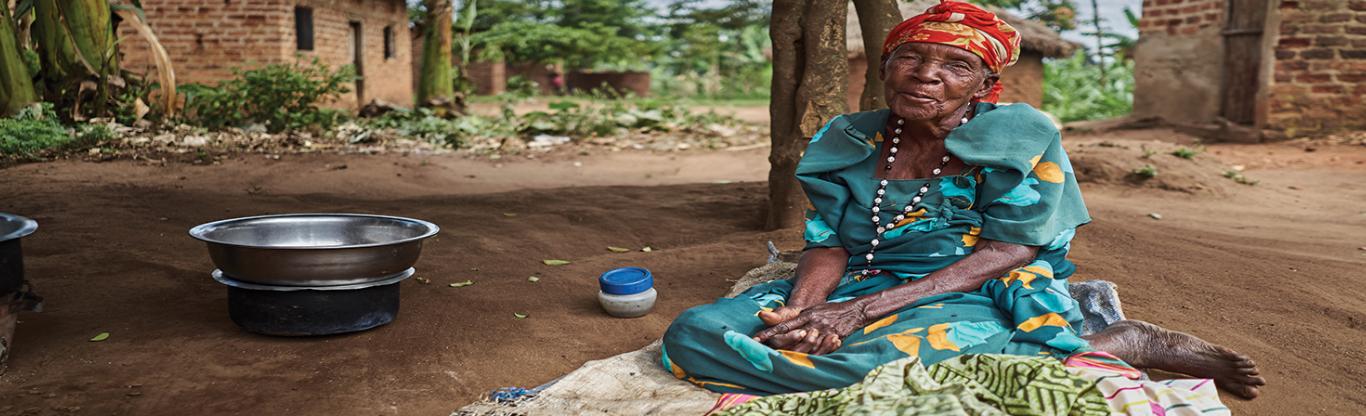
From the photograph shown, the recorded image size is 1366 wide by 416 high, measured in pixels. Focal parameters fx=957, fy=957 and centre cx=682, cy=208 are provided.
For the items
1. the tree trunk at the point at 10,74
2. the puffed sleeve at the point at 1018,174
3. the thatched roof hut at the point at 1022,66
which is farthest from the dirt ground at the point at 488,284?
the thatched roof hut at the point at 1022,66

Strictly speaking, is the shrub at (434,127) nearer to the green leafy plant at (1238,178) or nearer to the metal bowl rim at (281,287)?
the green leafy plant at (1238,178)

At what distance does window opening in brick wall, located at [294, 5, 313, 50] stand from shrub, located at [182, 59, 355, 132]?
2.36 m

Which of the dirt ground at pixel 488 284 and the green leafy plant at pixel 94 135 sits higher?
the green leafy plant at pixel 94 135

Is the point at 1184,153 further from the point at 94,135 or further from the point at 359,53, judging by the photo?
the point at 359,53

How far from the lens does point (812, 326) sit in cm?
248

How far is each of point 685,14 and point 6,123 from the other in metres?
21.9

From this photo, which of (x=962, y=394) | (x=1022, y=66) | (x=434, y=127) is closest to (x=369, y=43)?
(x=434, y=127)

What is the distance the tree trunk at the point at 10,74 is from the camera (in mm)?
8117

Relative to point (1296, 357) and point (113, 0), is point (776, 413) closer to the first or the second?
point (1296, 357)

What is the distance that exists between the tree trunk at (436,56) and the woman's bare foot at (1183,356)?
39.1 feet

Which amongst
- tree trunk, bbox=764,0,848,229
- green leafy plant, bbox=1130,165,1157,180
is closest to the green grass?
green leafy plant, bbox=1130,165,1157,180

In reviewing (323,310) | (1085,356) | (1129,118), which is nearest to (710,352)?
(1085,356)

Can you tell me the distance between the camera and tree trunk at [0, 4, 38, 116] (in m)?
8.12

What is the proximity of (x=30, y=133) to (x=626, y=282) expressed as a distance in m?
6.30
